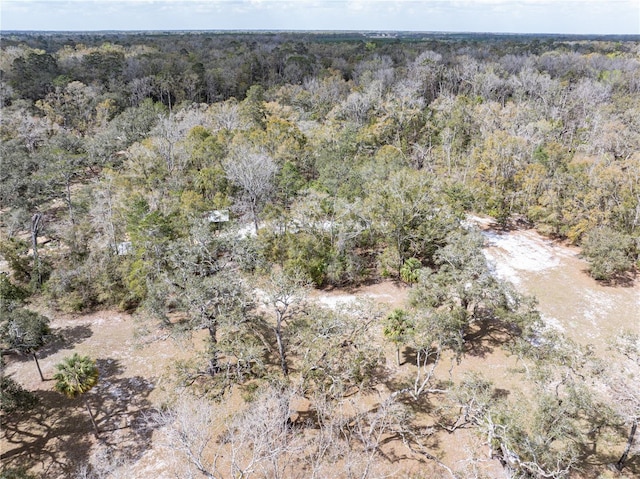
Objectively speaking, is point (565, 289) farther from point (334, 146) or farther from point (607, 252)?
point (334, 146)

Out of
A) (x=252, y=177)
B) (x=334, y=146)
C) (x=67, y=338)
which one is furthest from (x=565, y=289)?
(x=67, y=338)

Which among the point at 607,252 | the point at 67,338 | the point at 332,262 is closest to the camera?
the point at 67,338

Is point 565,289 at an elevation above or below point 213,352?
below

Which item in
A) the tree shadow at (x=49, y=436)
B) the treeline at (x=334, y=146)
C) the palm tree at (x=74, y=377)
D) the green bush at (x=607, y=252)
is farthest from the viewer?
the treeline at (x=334, y=146)

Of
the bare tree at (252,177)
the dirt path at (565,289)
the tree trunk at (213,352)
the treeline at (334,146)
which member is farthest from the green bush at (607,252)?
the tree trunk at (213,352)

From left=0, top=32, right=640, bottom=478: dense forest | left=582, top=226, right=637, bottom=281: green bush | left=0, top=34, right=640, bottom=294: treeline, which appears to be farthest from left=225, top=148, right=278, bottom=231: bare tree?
left=582, top=226, right=637, bottom=281: green bush

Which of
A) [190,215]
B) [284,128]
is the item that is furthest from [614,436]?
[284,128]

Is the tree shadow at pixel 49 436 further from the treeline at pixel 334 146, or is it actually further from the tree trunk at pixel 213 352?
the treeline at pixel 334 146

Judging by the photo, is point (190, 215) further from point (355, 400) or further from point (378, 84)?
point (378, 84)
